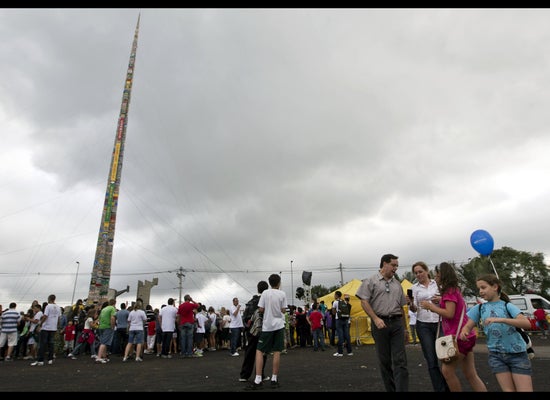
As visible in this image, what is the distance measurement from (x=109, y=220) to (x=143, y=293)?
527 inches

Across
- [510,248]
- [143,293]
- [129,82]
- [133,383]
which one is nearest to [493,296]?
[133,383]

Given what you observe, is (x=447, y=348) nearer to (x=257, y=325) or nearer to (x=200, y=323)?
(x=257, y=325)

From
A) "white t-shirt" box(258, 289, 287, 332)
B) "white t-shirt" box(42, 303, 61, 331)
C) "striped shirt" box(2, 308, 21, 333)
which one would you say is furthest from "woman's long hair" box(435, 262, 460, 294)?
"striped shirt" box(2, 308, 21, 333)

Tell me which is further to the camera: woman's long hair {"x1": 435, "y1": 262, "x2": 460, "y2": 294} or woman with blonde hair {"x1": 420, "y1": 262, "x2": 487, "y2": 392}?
woman's long hair {"x1": 435, "y1": 262, "x2": 460, "y2": 294}

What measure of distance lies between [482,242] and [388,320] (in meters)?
6.69

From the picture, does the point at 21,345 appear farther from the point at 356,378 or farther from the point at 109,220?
the point at 356,378

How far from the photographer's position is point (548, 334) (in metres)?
20.7

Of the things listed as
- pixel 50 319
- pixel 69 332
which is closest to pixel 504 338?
pixel 50 319

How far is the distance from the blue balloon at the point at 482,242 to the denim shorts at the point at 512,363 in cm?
709

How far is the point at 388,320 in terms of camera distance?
4.71 meters

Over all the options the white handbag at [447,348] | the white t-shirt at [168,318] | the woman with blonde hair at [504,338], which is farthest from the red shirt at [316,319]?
the woman with blonde hair at [504,338]

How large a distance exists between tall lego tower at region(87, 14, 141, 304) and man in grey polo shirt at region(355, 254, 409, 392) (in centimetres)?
1990

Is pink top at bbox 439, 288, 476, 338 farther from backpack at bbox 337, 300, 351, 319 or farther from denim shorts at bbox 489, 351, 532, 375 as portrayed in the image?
backpack at bbox 337, 300, 351, 319

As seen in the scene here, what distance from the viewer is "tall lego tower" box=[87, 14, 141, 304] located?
858 inches
